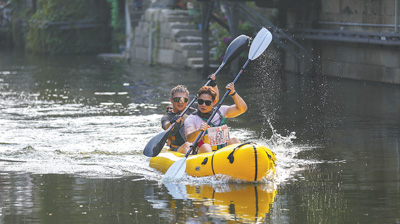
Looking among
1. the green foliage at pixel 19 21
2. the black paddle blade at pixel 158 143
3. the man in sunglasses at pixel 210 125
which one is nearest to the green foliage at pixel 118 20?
the green foliage at pixel 19 21

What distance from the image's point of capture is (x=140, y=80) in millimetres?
21609

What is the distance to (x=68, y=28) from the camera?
32.2 meters

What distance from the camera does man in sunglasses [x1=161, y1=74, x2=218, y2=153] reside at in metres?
9.88

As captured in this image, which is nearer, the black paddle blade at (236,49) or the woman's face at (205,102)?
the woman's face at (205,102)

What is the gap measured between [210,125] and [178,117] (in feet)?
1.40

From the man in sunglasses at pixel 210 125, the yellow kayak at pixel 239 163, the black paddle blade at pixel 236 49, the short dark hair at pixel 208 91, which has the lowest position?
the yellow kayak at pixel 239 163

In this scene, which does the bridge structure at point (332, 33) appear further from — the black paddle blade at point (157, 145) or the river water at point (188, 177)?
the black paddle blade at point (157, 145)

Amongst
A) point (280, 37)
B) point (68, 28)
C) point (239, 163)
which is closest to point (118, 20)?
point (68, 28)

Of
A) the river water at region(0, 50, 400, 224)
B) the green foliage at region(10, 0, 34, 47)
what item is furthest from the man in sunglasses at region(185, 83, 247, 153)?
the green foliage at region(10, 0, 34, 47)

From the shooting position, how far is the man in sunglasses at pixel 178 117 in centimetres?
988

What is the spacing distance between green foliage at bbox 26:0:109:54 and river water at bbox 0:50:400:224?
36.3ft

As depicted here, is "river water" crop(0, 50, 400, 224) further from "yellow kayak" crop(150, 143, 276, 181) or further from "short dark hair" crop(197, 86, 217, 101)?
"short dark hair" crop(197, 86, 217, 101)

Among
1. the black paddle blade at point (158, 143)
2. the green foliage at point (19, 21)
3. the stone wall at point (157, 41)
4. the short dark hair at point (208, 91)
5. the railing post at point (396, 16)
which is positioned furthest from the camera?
the green foliage at point (19, 21)

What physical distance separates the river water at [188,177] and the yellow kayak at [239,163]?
107 millimetres
